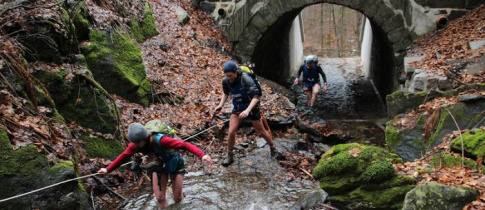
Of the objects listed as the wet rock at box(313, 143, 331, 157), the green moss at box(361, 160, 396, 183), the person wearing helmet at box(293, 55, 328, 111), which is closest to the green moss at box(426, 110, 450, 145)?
the green moss at box(361, 160, 396, 183)

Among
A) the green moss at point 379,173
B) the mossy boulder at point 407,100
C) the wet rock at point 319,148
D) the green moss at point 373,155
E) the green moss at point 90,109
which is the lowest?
the wet rock at point 319,148

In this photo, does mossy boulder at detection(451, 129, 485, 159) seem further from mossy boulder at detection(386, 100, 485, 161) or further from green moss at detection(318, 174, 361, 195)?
green moss at detection(318, 174, 361, 195)

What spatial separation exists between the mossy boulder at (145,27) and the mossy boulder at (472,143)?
769 cm

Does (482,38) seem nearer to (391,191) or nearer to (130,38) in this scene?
(391,191)

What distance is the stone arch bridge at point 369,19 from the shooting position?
12.2 m

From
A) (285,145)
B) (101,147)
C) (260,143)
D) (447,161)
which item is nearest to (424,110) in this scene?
(447,161)

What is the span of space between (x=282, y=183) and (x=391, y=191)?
7.65 feet

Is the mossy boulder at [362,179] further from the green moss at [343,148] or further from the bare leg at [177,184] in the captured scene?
the bare leg at [177,184]

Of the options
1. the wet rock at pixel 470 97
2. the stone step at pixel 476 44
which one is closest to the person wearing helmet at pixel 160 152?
the wet rock at pixel 470 97

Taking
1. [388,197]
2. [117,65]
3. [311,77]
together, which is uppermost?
[117,65]

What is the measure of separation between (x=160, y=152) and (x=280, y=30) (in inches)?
485

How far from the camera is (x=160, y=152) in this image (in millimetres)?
4785

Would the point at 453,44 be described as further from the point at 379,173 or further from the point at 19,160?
the point at 19,160

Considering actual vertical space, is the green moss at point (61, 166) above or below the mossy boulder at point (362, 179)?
above
